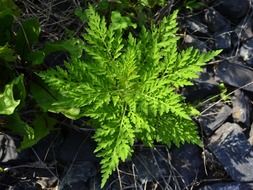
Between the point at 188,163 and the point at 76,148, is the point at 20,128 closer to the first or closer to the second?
the point at 76,148

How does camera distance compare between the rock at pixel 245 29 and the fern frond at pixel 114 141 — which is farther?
the rock at pixel 245 29

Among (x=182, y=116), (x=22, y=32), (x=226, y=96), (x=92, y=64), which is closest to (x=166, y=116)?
(x=182, y=116)

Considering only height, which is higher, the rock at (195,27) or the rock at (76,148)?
the rock at (195,27)

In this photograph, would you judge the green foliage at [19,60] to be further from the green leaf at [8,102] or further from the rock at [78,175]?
the rock at [78,175]

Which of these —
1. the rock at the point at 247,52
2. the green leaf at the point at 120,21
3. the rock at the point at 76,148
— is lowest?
the rock at the point at 76,148

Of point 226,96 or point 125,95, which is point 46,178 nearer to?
point 125,95

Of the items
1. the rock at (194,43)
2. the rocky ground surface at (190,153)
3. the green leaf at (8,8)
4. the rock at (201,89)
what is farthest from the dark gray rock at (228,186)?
the green leaf at (8,8)

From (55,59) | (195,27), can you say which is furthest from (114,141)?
(195,27)
